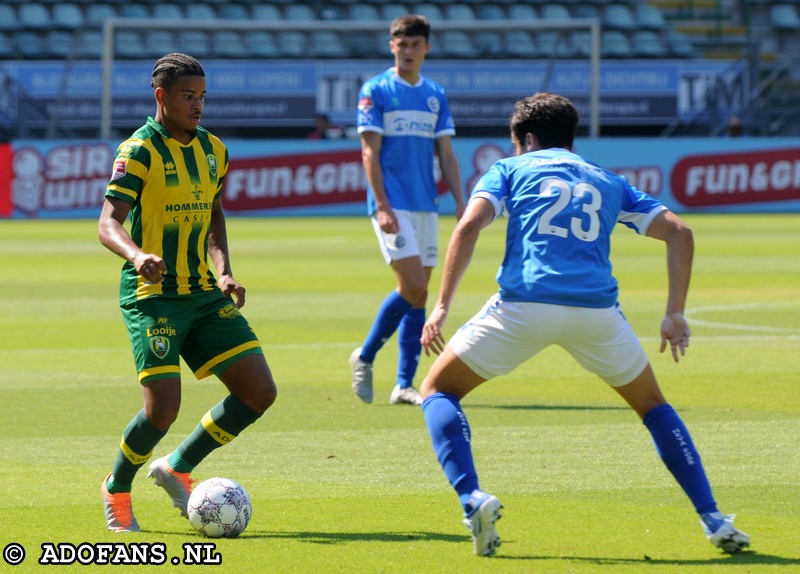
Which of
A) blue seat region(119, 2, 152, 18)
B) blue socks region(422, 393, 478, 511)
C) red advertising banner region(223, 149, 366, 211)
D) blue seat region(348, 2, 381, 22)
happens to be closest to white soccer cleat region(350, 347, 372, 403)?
blue socks region(422, 393, 478, 511)

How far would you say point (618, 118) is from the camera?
104 feet

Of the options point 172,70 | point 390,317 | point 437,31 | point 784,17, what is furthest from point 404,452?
point 784,17

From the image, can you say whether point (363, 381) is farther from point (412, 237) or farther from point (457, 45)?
point (457, 45)

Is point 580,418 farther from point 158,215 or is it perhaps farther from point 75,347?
point 75,347

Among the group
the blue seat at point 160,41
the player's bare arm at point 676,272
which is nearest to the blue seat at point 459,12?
the blue seat at point 160,41

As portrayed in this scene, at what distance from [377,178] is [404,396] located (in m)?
1.42

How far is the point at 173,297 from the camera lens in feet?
18.1

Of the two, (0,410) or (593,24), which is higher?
(593,24)

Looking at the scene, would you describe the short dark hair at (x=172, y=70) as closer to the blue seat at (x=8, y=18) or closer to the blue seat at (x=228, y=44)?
the blue seat at (x=228, y=44)

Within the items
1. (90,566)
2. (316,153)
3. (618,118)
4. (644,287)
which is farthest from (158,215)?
(618,118)

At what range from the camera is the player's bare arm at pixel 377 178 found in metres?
8.80

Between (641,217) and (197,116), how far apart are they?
1.82 metres

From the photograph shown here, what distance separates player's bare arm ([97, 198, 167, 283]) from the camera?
4.98 meters

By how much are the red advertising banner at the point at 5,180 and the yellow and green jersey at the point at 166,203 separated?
23.2 metres
